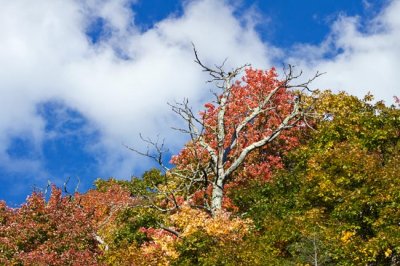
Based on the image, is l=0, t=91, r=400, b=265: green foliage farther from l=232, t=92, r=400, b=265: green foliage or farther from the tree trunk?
the tree trunk

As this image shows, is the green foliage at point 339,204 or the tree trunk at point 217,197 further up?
the tree trunk at point 217,197

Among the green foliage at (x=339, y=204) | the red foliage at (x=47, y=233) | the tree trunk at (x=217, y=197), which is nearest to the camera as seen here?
the green foliage at (x=339, y=204)

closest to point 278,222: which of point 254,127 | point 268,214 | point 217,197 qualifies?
point 268,214

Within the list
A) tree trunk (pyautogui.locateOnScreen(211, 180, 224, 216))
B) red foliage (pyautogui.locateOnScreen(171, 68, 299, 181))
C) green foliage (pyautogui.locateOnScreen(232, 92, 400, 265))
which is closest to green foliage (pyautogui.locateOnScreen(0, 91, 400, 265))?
green foliage (pyautogui.locateOnScreen(232, 92, 400, 265))

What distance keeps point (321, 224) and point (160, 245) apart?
617 cm

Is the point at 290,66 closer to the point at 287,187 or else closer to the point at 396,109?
the point at 396,109

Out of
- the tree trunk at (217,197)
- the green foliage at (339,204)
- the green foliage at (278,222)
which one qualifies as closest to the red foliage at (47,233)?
the green foliage at (278,222)

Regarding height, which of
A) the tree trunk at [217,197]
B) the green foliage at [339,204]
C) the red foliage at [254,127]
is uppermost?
the red foliage at [254,127]

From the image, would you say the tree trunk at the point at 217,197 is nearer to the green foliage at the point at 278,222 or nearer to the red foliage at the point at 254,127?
the green foliage at the point at 278,222

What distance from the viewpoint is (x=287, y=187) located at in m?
25.2

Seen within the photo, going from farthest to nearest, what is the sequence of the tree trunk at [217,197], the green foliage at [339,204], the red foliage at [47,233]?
the tree trunk at [217,197] → the red foliage at [47,233] → the green foliage at [339,204]

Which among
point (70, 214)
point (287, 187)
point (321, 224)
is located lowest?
point (321, 224)

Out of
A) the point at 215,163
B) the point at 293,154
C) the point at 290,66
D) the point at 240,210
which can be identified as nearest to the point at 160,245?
the point at 240,210

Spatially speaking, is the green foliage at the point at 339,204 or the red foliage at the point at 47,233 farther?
the red foliage at the point at 47,233
